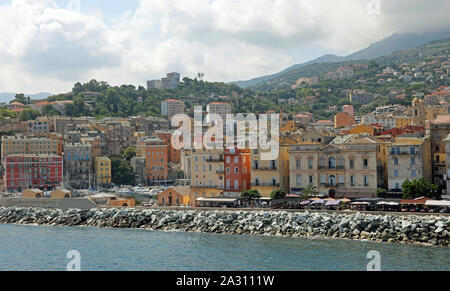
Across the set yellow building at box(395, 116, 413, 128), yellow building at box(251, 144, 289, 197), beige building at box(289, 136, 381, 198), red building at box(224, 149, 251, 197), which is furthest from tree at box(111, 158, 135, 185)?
beige building at box(289, 136, 381, 198)

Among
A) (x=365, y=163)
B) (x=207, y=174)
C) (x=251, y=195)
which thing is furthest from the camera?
(x=207, y=174)

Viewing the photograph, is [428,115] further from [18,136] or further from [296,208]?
[18,136]

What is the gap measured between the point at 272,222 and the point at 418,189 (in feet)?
35.8

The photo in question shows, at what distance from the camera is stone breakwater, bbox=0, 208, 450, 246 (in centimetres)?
3394

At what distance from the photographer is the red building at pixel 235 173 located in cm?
5012

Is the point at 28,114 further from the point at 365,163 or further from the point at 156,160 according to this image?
the point at 365,163

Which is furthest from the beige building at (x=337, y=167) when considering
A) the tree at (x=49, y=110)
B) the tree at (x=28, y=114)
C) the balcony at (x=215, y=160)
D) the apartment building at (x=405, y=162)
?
the tree at (x=49, y=110)

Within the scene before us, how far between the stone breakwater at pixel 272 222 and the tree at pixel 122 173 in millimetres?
47361

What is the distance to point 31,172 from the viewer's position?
283 feet

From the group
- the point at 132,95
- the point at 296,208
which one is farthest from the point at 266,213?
the point at 132,95

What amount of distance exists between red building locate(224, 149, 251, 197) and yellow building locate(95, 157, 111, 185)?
4958 cm

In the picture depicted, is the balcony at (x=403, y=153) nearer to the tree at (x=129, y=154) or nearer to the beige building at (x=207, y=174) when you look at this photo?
the beige building at (x=207, y=174)

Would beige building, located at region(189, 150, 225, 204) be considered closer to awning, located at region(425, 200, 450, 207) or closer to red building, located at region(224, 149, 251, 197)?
red building, located at region(224, 149, 251, 197)

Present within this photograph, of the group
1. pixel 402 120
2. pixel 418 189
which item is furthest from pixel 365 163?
pixel 402 120
